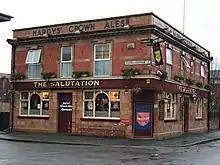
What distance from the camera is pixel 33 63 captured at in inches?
1167

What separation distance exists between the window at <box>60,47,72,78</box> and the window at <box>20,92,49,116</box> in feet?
6.44

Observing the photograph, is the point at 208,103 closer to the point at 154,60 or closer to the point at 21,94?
the point at 154,60

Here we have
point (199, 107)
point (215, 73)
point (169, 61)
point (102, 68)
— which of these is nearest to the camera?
point (102, 68)

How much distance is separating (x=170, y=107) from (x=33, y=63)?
10.2 metres

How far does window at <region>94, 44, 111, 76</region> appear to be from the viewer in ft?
87.4

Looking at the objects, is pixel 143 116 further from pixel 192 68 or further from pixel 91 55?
pixel 192 68

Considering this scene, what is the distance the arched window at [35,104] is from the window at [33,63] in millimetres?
1438

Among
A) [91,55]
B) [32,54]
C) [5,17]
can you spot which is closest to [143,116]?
[91,55]

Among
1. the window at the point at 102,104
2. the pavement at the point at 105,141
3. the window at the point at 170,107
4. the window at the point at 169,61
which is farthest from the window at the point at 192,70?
the window at the point at 102,104

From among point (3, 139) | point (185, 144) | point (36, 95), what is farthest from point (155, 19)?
point (3, 139)

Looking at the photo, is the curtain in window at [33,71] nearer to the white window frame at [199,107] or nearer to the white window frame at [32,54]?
the white window frame at [32,54]

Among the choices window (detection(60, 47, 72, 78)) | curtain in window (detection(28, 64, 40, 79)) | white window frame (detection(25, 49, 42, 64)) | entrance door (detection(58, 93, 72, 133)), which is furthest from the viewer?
curtain in window (detection(28, 64, 40, 79))

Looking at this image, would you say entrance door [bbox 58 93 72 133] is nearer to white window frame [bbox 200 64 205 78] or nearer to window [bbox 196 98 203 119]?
window [bbox 196 98 203 119]

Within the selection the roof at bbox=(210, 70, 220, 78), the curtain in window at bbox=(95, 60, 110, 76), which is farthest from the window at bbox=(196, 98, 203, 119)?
the roof at bbox=(210, 70, 220, 78)
